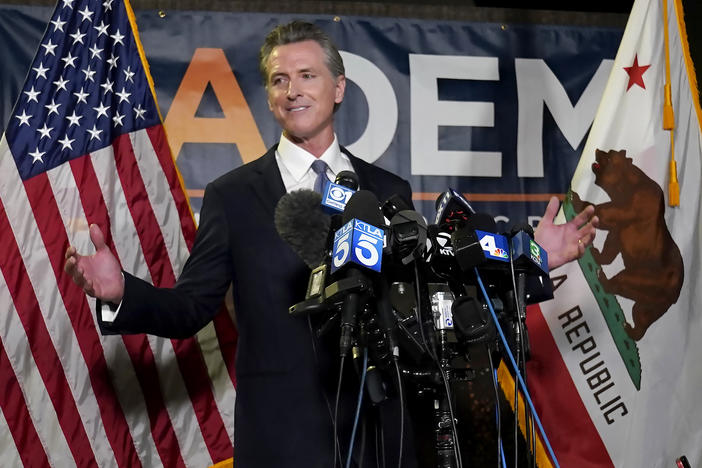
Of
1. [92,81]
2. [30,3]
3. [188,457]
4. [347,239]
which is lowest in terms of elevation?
[188,457]

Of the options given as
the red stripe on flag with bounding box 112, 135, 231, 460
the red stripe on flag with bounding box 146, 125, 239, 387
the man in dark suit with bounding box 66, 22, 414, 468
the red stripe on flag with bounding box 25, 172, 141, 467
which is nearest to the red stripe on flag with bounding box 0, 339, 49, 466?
the red stripe on flag with bounding box 25, 172, 141, 467

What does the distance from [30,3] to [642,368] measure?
7.43ft

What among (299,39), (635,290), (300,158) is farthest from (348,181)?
(635,290)

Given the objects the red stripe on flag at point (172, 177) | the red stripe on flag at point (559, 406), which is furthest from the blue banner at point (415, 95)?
the red stripe on flag at point (559, 406)

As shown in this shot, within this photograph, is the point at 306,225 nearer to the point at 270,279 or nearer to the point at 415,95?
the point at 270,279

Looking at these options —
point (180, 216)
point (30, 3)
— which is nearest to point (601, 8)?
point (180, 216)

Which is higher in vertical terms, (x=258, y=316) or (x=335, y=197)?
(x=335, y=197)

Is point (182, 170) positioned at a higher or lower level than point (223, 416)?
higher

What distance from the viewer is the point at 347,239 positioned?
1.12 m

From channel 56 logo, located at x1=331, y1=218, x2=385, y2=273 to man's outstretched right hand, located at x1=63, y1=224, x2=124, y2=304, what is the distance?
1.88 ft

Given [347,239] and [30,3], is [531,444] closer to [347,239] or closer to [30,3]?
[347,239]

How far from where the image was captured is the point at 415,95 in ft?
9.70

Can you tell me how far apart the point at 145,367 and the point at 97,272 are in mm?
897

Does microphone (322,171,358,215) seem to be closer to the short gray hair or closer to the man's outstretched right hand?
the man's outstretched right hand
